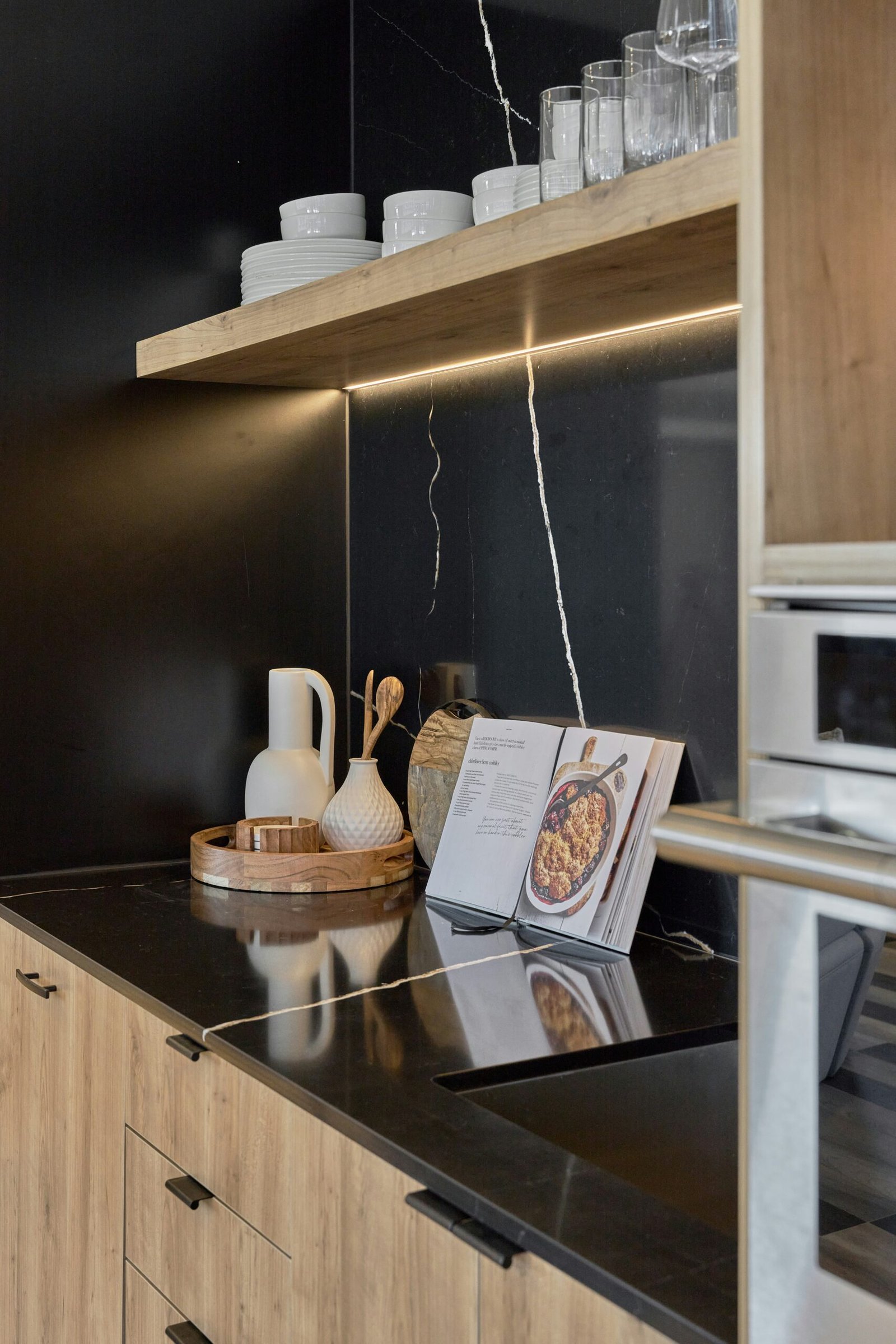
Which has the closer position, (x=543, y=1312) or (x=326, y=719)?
(x=543, y=1312)

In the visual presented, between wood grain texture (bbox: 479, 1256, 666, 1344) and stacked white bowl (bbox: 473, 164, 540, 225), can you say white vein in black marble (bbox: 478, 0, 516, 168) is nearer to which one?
stacked white bowl (bbox: 473, 164, 540, 225)

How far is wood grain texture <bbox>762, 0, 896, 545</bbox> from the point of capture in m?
0.80

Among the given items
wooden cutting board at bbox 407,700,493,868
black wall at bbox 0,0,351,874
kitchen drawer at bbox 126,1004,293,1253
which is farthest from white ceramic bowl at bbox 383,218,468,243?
kitchen drawer at bbox 126,1004,293,1253

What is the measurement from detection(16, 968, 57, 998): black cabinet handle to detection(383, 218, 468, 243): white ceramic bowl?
1.05 meters

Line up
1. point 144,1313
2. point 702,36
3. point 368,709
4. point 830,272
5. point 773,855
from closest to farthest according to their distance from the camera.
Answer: point 773,855
point 830,272
point 702,36
point 144,1313
point 368,709

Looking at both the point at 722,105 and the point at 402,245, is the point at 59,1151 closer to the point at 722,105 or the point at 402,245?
the point at 402,245

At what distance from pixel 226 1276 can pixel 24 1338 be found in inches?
27.5

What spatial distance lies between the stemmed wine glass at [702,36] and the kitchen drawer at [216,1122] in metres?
1.00

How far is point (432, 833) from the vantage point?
2021mm

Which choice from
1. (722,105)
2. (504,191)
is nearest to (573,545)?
(504,191)

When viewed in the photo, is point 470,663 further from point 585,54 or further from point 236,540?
point 585,54

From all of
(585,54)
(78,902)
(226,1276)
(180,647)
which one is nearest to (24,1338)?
(78,902)

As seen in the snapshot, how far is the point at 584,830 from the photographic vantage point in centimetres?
169

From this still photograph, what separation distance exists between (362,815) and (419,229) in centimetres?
87
